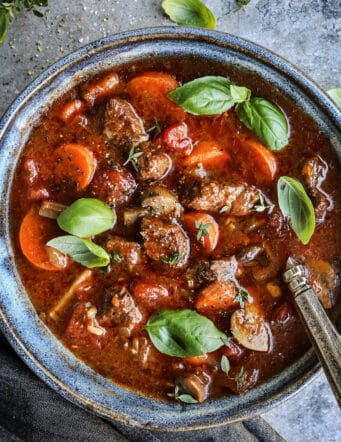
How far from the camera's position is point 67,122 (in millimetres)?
3662

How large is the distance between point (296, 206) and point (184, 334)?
97 cm

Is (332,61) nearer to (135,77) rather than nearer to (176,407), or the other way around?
(135,77)

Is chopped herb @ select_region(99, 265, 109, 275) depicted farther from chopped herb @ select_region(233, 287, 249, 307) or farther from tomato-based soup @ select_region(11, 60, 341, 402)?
chopped herb @ select_region(233, 287, 249, 307)

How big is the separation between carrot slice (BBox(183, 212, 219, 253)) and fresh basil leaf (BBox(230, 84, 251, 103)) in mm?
731

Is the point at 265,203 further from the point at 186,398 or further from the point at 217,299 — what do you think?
the point at 186,398

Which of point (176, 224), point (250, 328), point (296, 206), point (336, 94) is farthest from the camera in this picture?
point (336, 94)

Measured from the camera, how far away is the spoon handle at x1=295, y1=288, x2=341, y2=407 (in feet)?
10.1

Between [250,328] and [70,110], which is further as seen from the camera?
[70,110]

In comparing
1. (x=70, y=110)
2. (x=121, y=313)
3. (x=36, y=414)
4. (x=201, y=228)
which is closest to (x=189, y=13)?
(x=70, y=110)

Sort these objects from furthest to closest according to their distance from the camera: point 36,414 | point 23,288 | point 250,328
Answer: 1. point 36,414
2. point 23,288
3. point 250,328

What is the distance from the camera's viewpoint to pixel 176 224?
11.9 feet

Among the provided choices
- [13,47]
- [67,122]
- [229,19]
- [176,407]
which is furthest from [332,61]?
[176,407]

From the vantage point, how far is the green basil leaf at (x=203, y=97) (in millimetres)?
3281

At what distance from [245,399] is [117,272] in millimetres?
1135
